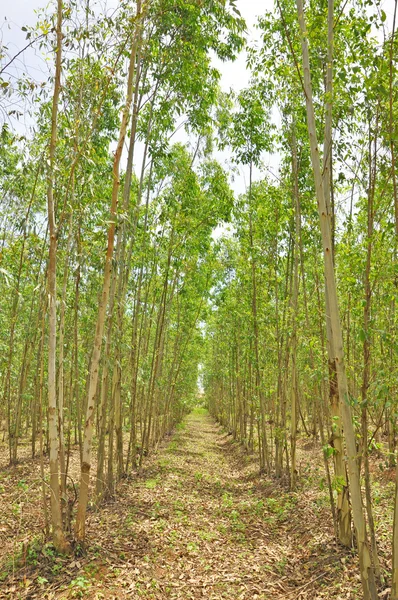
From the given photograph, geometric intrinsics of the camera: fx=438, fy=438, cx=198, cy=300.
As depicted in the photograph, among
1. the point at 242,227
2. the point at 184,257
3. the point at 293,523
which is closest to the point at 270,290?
the point at 242,227

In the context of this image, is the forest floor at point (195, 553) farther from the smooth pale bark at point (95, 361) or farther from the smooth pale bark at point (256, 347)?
the smooth pale bark at point (256, 347)

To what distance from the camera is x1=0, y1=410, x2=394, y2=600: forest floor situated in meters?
4.71

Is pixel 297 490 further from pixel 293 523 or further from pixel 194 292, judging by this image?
pixel 194 292

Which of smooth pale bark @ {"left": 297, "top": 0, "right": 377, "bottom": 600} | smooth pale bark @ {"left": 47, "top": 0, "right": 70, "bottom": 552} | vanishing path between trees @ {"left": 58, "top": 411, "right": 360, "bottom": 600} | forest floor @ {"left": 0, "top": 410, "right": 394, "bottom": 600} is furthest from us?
smooth pale bark @ {"left": 47, "top": 0, "right": 70, "bottom": 552}

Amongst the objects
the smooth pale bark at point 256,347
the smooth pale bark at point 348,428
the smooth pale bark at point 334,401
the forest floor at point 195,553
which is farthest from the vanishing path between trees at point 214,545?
the smooth pale bark at point 256,347

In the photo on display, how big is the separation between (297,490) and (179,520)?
2.87 metres

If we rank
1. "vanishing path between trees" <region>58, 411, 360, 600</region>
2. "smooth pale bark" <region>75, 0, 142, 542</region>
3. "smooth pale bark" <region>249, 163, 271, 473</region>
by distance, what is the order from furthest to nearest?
"smooth pale bark" <region>249, 163, 271, 473</region> < "smooth pale bark" <region>75, 0, 142, 542</region> < "vanishing path between trees" <region>58, 411, 360, 600</region>

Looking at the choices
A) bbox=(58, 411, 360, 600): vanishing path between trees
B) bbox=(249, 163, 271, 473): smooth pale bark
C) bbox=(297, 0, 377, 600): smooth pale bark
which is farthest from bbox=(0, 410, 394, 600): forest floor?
bbox=(249, 163, 271, 473): smooth pale bark

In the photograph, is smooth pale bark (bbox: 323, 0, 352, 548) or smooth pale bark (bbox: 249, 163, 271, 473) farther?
smooth pale bark (bbox: 249, 163, 271, 473)

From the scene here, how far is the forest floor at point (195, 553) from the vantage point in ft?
15.5

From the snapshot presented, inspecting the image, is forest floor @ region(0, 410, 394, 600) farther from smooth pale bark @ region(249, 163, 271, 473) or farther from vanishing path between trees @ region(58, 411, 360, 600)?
smooth pale bark @ region(249, 163, 271, 473)

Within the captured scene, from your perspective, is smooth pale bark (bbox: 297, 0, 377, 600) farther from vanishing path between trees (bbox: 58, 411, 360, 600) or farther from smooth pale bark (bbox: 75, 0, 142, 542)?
smooth pale bark (bbox: 75, 0, 142, 542)

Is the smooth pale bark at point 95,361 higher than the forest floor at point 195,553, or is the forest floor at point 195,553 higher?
the smooth pale bark at point 95,361

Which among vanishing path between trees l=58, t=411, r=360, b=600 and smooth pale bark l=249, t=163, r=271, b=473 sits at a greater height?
smooth pale bark l=249, t=163, r=271, b=473
